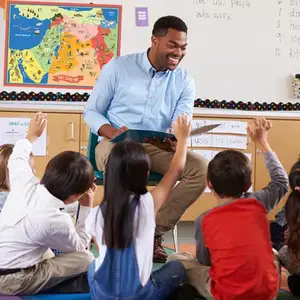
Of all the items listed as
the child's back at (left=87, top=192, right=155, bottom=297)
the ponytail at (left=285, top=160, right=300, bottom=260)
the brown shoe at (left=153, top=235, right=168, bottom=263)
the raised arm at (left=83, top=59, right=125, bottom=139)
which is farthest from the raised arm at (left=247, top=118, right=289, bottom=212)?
the raised arm at (left=83, top=59, right=125, bottom=139)

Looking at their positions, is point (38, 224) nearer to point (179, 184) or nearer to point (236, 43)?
point (179, 184)

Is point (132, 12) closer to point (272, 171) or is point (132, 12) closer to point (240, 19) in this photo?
point (240, 19)

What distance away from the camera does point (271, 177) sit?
202 centimetres

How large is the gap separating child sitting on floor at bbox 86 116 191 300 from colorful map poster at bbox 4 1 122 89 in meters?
2.33

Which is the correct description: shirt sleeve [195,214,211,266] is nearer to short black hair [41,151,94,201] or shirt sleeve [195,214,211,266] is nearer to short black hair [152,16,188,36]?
short black hair [41,151,94,201]

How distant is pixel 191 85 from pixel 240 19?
1.68 m

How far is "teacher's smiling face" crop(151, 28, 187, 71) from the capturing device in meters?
2.63

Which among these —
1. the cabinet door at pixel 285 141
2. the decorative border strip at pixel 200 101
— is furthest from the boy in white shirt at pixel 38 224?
the cabinet door at pixel 285 141

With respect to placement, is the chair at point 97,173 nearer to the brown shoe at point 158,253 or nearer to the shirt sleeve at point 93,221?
the brown shoe at point 158,253

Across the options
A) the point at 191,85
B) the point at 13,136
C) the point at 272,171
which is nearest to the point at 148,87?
the point at 191,85

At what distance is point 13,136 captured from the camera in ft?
12.7

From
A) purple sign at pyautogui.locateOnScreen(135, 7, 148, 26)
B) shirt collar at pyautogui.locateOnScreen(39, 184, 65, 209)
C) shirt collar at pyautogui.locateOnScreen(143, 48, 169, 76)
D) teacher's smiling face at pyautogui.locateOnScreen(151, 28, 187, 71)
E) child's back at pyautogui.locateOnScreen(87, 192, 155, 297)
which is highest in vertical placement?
purple sign at pyautogui.locateOnScreen(135, 7, 148, 26)

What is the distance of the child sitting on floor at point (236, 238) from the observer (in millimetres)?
1774

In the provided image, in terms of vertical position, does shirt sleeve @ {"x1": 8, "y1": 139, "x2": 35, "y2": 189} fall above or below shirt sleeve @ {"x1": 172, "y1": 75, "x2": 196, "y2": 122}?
below
